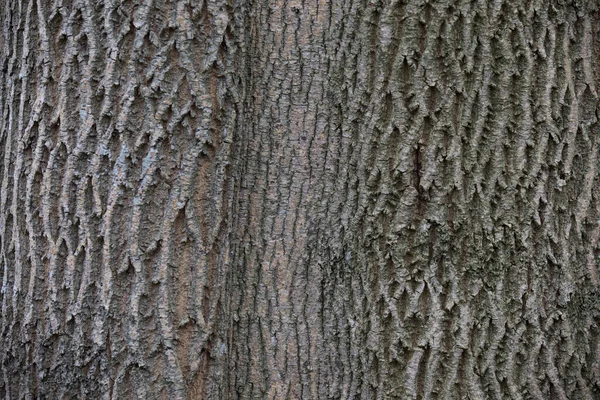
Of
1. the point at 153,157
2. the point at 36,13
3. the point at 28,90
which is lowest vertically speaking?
the point at 153,157

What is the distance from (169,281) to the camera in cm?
205

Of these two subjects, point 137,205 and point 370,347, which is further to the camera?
point 370,347

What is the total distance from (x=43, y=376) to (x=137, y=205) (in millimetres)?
600

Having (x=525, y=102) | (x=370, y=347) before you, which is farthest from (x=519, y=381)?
→ (x=525, y=102)

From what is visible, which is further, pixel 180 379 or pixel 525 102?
pixel 525 102

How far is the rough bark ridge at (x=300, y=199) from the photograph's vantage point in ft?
6.77

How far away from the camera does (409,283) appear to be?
85.4 inches

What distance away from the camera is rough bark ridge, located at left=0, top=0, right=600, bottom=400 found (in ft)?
6.77

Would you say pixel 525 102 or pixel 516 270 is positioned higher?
pixel 525 102

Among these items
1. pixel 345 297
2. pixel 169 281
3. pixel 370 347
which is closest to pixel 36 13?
pixel 169 281

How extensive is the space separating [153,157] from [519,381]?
1.34 meters

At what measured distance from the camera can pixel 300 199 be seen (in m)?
2.26

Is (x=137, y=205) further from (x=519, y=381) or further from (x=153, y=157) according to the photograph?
(x=519, y=381)

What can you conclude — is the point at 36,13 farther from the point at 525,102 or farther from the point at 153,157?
the point at 525,102
